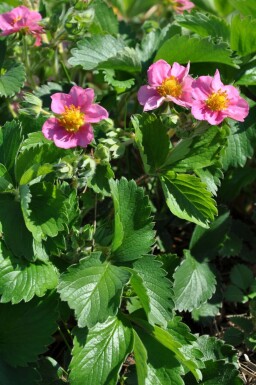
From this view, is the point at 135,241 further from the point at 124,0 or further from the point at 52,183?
the point at 124,0

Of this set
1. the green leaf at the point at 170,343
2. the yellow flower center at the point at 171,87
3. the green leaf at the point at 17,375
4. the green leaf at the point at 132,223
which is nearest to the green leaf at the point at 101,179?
the green leaf at the point at 132,223

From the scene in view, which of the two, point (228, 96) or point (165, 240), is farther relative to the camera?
point (165, 240)

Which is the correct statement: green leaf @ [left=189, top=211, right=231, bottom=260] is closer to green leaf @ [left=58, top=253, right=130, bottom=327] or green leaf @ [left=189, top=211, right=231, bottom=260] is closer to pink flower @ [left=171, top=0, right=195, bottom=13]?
green leaf @ [left=58, top=253, right=130, bottom=327]

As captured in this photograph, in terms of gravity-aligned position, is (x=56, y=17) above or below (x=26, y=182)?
above

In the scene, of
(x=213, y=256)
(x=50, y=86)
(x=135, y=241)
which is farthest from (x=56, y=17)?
(x=213, y=256)

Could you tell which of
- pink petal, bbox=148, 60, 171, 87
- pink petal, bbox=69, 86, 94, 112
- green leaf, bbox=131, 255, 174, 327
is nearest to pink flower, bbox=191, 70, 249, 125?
pink petal, bbox=148, 60, 171, 87

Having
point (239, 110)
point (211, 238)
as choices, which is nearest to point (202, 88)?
point (239, 110)

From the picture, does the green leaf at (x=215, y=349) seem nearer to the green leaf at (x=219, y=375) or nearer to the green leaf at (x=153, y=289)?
the green leaf at (x=219, y=375)
